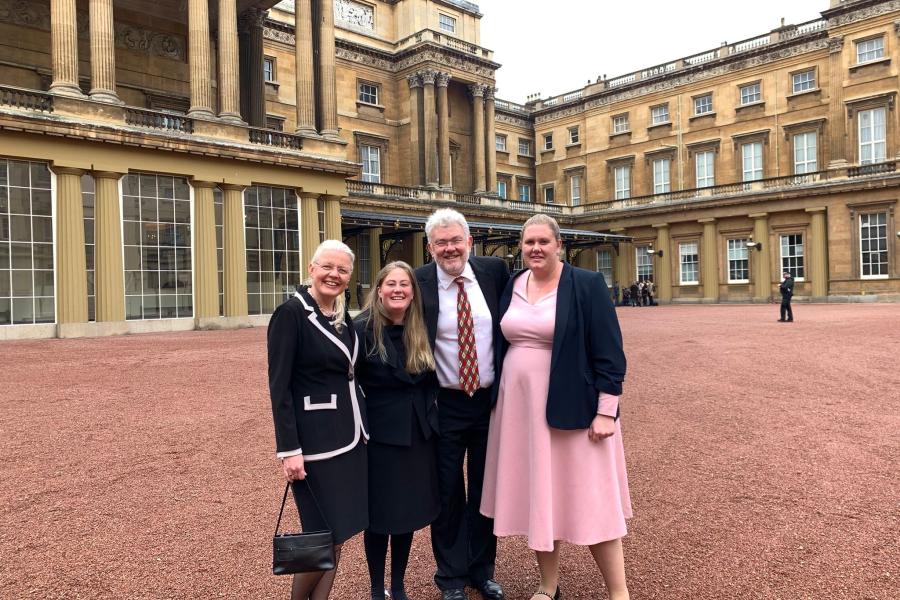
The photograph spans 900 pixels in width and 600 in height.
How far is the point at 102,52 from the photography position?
60.4ft

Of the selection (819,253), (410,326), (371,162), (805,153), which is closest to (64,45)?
(371,162)

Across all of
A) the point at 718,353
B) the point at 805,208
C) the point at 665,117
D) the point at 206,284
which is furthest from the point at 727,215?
the point at 206,284

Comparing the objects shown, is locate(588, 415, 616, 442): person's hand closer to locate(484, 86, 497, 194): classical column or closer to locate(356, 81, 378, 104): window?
locate(356, 81, 378, 104): window

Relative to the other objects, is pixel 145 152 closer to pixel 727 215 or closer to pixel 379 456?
pixel 379 456

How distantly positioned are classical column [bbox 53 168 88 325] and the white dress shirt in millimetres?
17312

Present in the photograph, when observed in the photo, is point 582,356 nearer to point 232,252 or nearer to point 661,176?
point 232,252

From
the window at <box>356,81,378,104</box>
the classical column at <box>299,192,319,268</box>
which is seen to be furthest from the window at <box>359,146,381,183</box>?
the classical column at <box>299,192,319,268</box>

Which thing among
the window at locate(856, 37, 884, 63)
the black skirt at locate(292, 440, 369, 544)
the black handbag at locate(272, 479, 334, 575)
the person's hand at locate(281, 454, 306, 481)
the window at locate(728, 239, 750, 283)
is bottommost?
the black handbag at locate(272, 479, 334, 575)

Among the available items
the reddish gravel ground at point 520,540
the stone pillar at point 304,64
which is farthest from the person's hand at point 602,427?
the stone pillar at point 304,64

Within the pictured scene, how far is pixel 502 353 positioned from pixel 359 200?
90.7ft

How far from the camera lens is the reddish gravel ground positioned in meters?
3.39

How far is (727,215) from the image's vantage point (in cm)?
3469

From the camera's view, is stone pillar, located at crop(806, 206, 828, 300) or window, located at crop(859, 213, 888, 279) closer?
window, located at crop(859, 213, 888, 279)

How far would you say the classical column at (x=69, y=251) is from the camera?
17188mm
